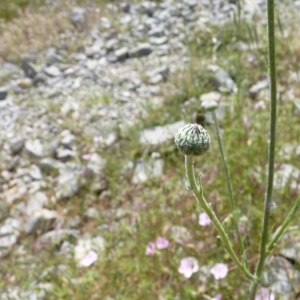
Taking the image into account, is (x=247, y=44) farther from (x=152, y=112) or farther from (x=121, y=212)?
(x=121, y=212)

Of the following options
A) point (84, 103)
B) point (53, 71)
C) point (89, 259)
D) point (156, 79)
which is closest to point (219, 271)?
point (89, 259)

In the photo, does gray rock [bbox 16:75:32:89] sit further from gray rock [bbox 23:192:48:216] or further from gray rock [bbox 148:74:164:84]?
gray rock [bbox 23:192:48:216]

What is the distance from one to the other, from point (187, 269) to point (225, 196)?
19.5 inches

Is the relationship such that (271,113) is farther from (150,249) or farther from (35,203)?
(35,203)

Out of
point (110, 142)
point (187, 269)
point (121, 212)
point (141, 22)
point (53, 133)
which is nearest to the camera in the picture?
point (187, 269)

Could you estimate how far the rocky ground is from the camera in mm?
3078

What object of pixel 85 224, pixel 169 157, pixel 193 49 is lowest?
pixel 85 224

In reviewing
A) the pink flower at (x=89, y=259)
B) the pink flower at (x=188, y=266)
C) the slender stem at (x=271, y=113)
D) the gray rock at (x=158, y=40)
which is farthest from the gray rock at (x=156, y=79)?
the slender stem at (x=271, y=113)

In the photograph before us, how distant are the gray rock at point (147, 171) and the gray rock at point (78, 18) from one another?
127 inches

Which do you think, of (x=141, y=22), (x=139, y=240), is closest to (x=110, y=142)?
(x=139, y=240)

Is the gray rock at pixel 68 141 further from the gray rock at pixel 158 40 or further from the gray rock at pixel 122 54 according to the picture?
the gray rock at pixel 158 40

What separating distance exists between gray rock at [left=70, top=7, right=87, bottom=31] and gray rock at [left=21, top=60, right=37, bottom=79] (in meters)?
0.92

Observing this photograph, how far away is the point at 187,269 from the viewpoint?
2125mm

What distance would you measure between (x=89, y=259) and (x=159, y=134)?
3.88 feet
